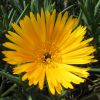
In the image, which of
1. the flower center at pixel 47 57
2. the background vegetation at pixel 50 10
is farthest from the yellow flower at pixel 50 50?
the background vegetation at pixel 50 10

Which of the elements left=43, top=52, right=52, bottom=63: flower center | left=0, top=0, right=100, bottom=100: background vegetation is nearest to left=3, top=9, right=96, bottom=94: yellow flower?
left=43, top=52, right=52, bottom=63: flower center

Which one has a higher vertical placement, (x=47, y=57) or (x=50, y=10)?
(x=50, y=10)

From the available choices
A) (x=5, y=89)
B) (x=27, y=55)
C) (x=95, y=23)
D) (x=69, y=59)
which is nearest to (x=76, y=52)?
(x=69, y=59)

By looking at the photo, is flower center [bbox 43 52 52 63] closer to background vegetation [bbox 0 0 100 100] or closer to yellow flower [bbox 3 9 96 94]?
yellow flower [bbox 3 9 96 94]

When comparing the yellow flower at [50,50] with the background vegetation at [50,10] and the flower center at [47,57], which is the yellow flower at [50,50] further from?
the background vegetation at [50,10]

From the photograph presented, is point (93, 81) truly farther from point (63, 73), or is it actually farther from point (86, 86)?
point (63, 73)

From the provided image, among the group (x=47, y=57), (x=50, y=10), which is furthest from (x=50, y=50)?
(x=50, y=10)

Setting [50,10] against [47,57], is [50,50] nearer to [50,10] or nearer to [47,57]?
[47,57]

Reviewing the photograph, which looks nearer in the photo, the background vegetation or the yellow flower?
the yellow flower
